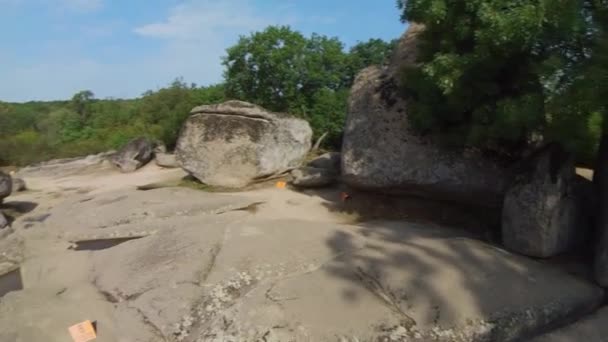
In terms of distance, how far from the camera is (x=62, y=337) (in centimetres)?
404

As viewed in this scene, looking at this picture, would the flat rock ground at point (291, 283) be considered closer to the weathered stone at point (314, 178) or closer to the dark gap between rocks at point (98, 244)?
the dark gap between rocks at point (98, 244)

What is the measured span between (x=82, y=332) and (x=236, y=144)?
17.4 ft

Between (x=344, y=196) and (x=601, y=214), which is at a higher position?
(x=601, y=214)

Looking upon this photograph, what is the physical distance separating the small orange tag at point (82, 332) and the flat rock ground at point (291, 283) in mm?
81

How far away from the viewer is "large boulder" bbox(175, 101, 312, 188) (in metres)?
8.90

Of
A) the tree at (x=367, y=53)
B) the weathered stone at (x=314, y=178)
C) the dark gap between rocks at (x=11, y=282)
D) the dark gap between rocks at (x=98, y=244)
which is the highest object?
the tree at (x=367, y=53)

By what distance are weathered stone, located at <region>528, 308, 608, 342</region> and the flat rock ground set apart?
0.47 feet

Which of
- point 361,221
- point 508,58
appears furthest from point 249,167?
point 508,58

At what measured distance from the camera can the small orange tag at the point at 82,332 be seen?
3967 mm

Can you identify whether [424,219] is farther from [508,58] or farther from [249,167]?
[249,167]

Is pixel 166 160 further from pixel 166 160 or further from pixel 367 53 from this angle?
pixel 367 53

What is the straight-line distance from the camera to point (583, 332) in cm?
393

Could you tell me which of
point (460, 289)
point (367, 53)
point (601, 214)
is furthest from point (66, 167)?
point (601, 214)

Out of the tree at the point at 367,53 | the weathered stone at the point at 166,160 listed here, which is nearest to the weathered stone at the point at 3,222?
the weathered stone at the point at 166,160
